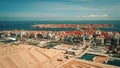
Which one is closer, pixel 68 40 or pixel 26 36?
pixel 68 40

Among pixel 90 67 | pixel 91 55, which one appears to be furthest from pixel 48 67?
pixel 91 55

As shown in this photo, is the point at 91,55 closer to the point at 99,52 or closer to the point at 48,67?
the point at 99,52

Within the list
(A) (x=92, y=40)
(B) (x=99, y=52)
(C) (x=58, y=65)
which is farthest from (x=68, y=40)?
(C) (x=58, y=65)

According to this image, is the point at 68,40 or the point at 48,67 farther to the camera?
the point at 68,40

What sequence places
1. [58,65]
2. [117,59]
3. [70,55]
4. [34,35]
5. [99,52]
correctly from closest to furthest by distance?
[58,65], [117,59], [70,55], [99,52], [34,35]

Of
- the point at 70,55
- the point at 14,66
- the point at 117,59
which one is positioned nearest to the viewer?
the point at 14,66

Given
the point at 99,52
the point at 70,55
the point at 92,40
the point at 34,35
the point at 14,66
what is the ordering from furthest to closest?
the point at 34,35 → the point at 92,40 → the point at 99,52 → the point at 70,55 → the point at 14,66

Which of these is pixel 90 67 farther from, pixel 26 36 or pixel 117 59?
pixel 26 36

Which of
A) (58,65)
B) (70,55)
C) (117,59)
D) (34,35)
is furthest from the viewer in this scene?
(34,35)
